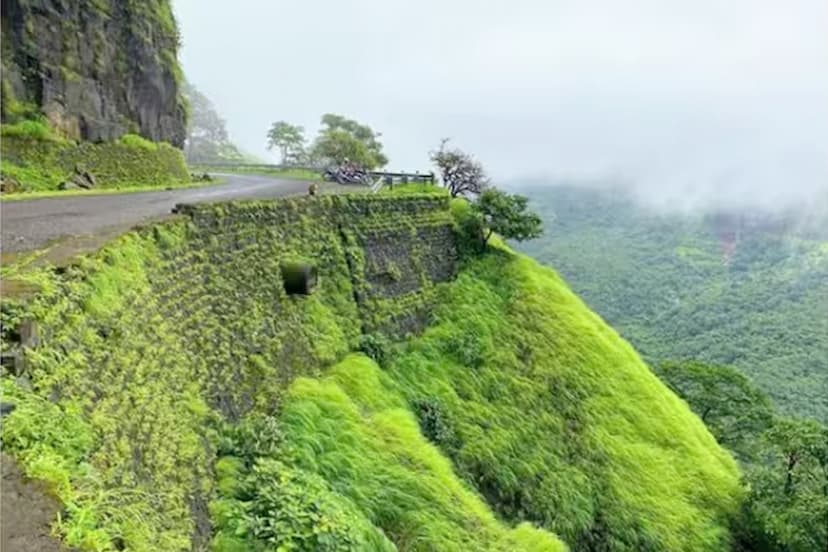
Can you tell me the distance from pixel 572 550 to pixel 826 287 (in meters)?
82.8

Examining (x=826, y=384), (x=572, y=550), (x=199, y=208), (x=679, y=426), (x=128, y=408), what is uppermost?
(x=199, y=208)

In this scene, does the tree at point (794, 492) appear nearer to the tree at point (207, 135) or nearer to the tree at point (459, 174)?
the tree at point (459, 174)

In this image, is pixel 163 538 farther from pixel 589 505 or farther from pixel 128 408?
pixel 589 505

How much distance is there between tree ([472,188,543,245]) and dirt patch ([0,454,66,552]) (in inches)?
616

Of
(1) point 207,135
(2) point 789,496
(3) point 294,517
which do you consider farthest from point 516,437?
(1) point 207,135

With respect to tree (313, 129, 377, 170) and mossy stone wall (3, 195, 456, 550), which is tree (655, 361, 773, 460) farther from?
tree (313, 129, 377, 170)

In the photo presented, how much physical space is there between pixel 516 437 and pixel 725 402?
561 inches

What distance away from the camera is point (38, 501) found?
3641mm

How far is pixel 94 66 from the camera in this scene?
1897cm

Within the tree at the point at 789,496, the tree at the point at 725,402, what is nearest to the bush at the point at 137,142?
the tree at the point at 789,496

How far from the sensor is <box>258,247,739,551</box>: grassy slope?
10.0 metres

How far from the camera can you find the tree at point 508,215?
60.0 feet

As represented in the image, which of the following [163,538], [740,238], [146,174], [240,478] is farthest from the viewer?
[740,238]

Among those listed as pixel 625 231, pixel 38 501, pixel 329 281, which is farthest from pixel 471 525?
pixel 625 231
